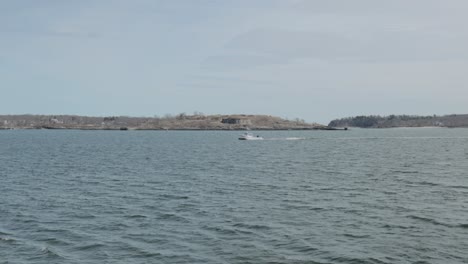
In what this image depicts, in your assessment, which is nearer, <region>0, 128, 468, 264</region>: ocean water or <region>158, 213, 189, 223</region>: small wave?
<region>0, 128, 468, 264</region>: ocean water

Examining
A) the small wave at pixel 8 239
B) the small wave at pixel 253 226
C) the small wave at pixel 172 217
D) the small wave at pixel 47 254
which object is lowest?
the small wave at pixel 47 254

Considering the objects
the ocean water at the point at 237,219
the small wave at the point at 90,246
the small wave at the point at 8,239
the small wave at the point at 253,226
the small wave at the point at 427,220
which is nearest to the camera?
the ocean water at the point at 237,219

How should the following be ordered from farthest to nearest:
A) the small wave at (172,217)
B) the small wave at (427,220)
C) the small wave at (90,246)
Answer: the small wave at (172,217) → the small wave at (427,220) → the small wave at (90,246)

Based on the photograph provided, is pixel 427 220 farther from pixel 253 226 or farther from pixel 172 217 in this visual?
pixel 172 217

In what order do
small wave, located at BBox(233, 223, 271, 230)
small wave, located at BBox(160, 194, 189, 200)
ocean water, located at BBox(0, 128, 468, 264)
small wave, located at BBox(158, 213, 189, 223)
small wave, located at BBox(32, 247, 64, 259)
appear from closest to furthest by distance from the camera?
small wave, located at BBox(32, 247, 64, 259) → ocean water, located at BBox(0, 128, 468, 264) → small wave, located at BBox(233, 223, 271, 230) → small wave, located at BBox(158, 213, 189, 223) → small wave, located at BBox(160, 194, 189, 200)

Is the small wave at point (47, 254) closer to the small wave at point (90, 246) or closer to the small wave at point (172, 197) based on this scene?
the small wave at point (90, 246)

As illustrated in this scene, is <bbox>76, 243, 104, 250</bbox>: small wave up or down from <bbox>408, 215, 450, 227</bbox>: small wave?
down

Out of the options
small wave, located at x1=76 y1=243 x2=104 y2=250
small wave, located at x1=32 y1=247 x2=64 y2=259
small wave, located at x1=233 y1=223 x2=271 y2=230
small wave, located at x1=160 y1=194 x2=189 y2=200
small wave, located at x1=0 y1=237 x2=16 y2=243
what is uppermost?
small wave, located at x1=160 y1=194 x2=189 y2=200

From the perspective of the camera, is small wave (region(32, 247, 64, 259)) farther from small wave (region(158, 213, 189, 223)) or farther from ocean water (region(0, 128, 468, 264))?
small wave (region(158, 213, 189, 223))

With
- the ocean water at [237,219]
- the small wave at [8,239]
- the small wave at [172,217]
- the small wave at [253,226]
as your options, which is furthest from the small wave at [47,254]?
the small wave at [253,226]

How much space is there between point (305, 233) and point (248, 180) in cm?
2868

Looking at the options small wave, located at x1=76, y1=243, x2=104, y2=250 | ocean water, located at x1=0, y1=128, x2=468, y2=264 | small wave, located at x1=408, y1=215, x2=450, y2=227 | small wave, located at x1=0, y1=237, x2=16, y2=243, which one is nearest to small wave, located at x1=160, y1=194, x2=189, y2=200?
ocean water, located at x1=0, y1=128, x2=468, y2=264

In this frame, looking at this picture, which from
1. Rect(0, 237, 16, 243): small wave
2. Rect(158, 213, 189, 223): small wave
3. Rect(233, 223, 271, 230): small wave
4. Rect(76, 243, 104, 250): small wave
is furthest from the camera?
Rect(158, 213, 189, 223): small wave

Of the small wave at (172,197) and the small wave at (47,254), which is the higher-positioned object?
the small wave at (172,197)
